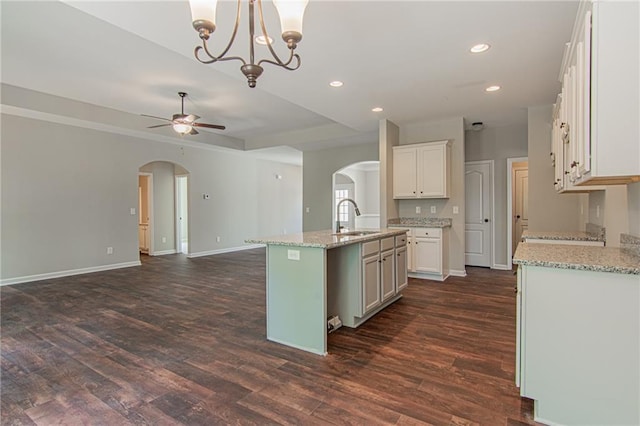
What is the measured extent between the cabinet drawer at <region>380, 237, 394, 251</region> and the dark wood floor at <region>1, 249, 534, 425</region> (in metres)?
0.72

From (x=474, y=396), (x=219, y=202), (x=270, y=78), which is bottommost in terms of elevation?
(x=474, y=396)

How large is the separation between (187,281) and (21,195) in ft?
9.64

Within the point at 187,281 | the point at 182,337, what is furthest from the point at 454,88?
the point at 187,281

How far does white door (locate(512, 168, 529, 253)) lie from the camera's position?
273 inches

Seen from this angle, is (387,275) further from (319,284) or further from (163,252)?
(163,252)

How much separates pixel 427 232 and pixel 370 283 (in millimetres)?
2292

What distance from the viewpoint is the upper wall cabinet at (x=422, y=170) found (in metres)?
5.23

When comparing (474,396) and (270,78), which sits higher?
(270,78)

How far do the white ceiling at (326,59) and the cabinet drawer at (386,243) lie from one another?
176cm

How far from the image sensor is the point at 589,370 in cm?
167

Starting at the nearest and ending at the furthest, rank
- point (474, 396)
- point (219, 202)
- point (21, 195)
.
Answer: point (474, 396), point (21, 195), point (219, 202)

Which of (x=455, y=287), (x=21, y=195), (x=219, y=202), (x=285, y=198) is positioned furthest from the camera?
(x=285, y=198)

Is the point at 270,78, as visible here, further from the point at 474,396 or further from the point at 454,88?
the point at 474,396

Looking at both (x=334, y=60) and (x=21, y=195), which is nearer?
(x=334, y=60)
